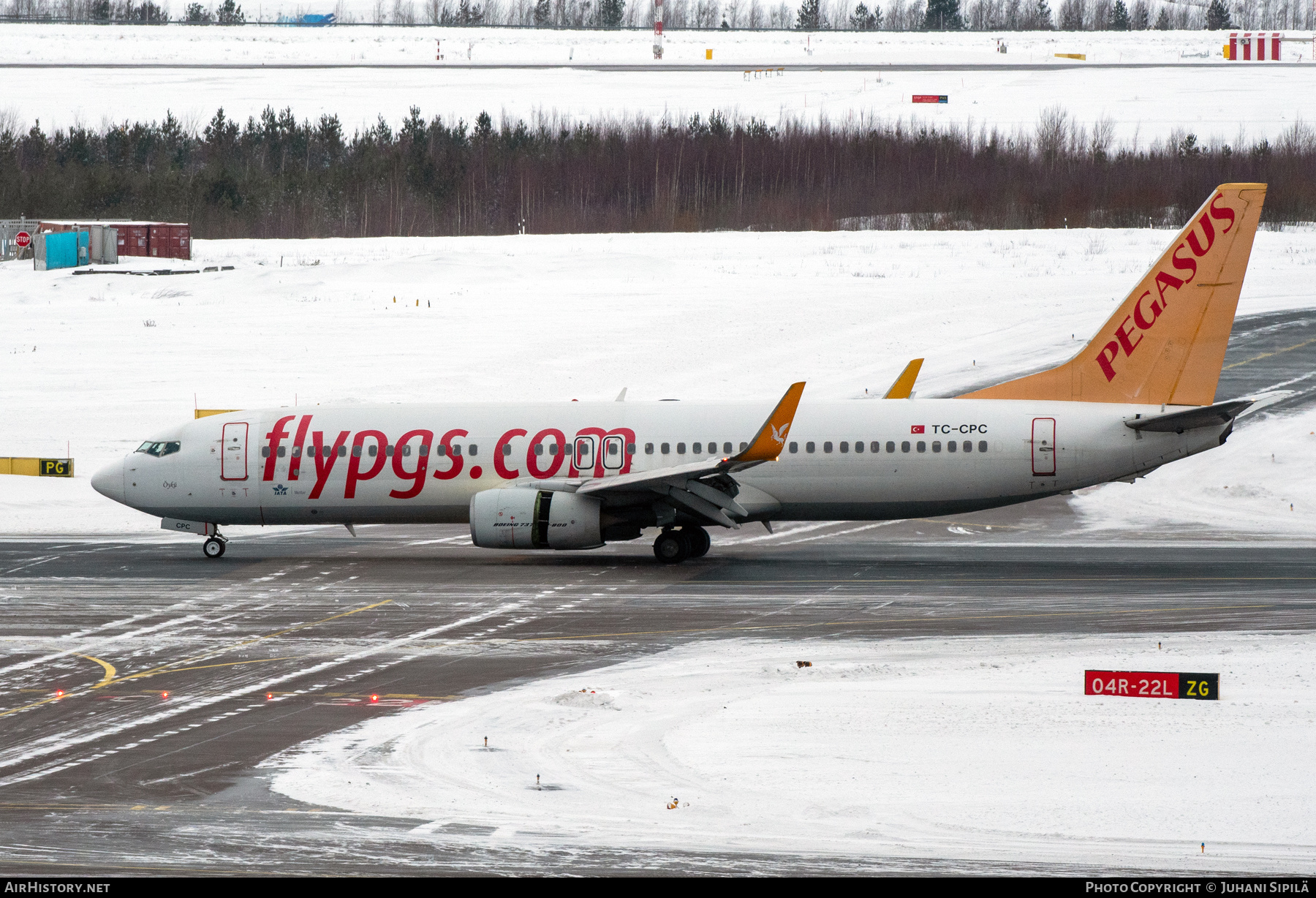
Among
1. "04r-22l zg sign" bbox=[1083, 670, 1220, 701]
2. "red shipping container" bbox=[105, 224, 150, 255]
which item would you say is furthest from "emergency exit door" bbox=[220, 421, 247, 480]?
"red shipping container" bbox=[105, 224, 150, 255]

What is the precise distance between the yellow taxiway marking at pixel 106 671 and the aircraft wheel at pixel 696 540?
529 inches

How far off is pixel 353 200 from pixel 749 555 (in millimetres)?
75672

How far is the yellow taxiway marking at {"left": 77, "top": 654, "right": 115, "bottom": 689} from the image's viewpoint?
2188 centimetres

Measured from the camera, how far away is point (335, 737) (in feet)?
60.7

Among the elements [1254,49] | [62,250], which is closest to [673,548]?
[62,250]

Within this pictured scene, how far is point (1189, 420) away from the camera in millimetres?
30141

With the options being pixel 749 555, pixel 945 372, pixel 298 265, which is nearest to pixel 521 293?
pixel 298 265

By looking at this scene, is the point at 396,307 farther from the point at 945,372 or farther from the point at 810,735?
the point at 810,735

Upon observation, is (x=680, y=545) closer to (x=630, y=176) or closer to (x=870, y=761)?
(x=870, y=761)

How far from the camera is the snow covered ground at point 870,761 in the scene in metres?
14.3

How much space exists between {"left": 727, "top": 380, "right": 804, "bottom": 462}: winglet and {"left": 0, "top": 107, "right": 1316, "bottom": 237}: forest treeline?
191 feet

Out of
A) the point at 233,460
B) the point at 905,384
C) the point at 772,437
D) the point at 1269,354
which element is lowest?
the point at 233,460

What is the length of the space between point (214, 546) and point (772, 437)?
46.3ft

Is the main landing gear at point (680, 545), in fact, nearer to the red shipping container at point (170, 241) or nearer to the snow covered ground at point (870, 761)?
the snow covered ground at point (870, 761)
